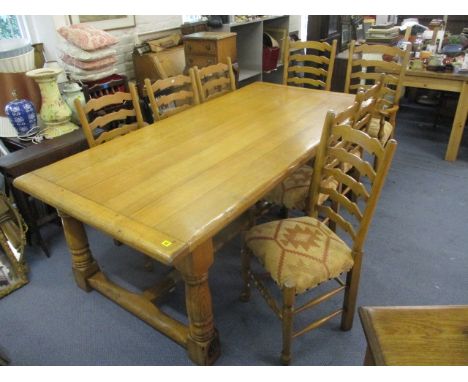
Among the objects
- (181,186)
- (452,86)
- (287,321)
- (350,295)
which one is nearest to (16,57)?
(181,186)

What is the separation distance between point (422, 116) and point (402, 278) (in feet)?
8.80

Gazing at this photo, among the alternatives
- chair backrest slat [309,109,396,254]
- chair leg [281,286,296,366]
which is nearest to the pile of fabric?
chair backrest slat [309,109,396,254]

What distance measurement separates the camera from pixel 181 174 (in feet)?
5.16

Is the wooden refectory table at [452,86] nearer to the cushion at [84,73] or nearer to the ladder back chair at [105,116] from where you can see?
the ladder back chair at [105,116]

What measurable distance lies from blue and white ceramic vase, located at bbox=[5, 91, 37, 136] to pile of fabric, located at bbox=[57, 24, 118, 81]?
468 mm

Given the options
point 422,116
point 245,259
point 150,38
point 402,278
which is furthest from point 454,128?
point 150,38

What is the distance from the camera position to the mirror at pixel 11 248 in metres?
2.06

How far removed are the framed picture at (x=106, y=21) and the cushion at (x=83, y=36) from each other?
0.83ft

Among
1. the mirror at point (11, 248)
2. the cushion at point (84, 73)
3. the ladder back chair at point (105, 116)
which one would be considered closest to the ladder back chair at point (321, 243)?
the ladder back chair at point (105, 116)

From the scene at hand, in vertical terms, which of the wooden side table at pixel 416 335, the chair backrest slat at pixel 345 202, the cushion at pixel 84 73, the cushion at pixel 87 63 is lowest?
the chair backrest slat at pixel 345 202

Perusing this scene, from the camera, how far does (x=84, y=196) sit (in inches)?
56.6

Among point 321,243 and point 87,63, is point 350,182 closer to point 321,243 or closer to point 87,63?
point 321,243

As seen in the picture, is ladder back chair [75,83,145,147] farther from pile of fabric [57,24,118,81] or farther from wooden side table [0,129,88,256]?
pile of fabric [57,24,118,81]

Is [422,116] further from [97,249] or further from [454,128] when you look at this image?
[97,249]
